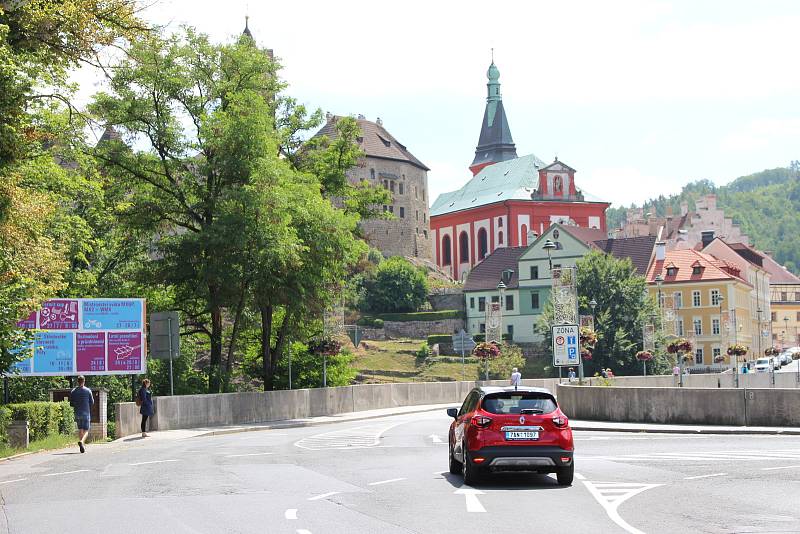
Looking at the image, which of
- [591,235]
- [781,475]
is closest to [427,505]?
[781,475]

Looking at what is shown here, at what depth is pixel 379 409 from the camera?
52844 millimetres

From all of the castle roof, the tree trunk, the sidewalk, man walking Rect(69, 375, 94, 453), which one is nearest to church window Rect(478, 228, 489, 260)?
the castle roof

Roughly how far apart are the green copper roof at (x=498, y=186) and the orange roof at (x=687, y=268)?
24603 millimetres

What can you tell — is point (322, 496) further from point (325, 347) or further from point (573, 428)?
point (325, 347)

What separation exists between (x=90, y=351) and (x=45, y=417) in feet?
15.3

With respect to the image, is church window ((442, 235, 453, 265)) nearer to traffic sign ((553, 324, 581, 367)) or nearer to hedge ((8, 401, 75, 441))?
traffic sign ((553, 324, 581, 367))

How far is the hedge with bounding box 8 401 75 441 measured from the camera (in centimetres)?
2802

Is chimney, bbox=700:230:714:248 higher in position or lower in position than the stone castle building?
lower

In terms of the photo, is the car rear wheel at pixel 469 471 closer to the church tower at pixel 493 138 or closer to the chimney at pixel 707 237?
the chimney at pixel 707 237

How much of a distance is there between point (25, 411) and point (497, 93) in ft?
513

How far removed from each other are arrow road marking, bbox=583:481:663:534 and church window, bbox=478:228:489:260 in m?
125

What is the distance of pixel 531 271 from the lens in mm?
113812

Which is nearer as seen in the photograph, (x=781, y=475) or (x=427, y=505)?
(x=427, y=505)

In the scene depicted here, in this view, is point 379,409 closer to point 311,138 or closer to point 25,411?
point 311,138
